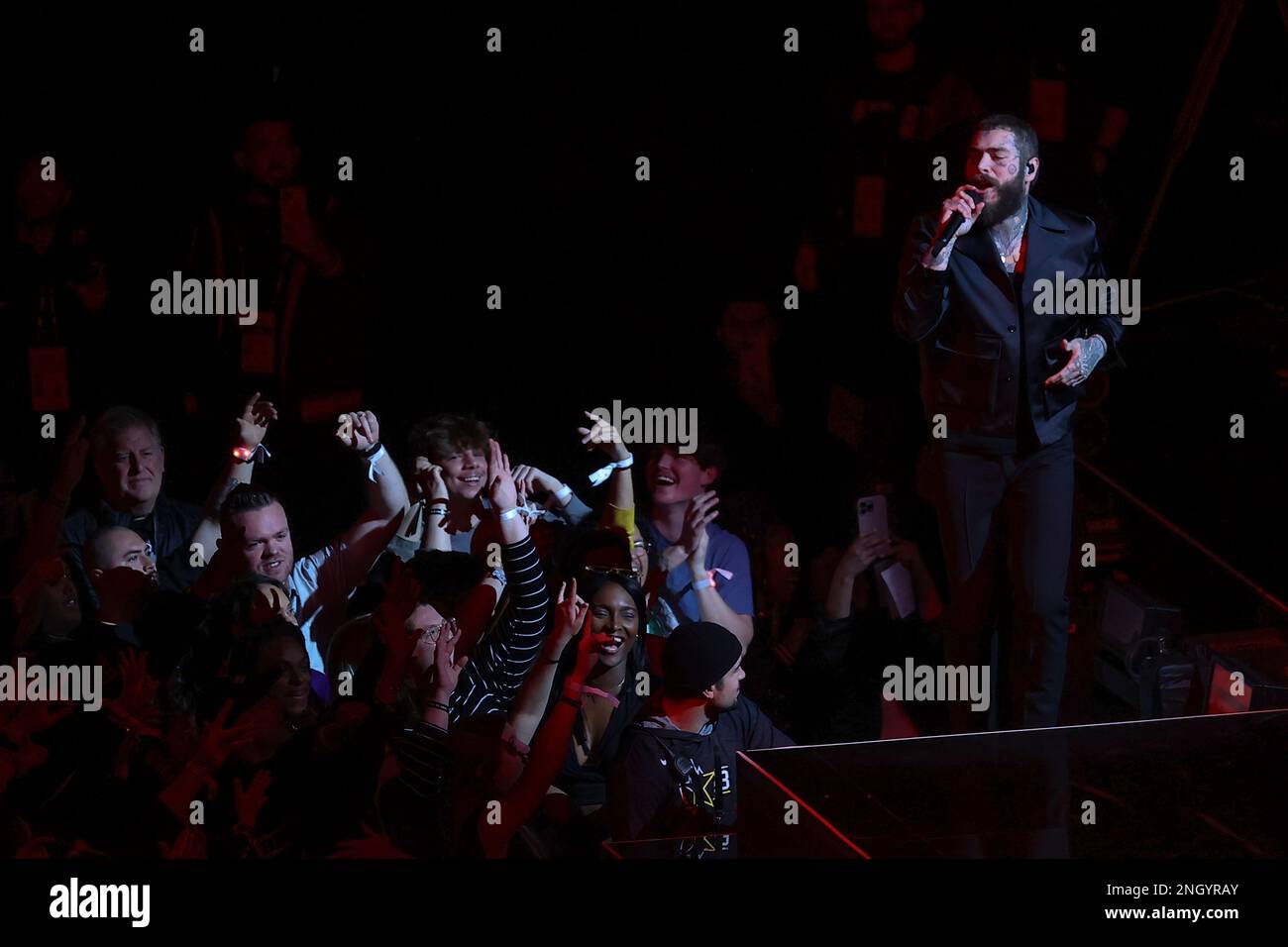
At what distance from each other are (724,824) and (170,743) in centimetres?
139

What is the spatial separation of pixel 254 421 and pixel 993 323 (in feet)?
6.34

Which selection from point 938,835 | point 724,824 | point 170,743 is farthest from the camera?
point 170,743

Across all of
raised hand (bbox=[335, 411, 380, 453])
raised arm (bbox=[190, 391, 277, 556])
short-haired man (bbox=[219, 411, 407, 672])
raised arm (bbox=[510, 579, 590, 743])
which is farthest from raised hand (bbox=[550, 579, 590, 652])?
raised arm (bbox=[190, 391, 277, 556])

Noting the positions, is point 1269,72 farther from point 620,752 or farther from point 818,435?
point 620,752

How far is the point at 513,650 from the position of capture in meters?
4.40

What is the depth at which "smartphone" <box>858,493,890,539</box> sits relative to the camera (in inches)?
181

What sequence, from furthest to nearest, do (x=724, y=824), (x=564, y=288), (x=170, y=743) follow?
(x=564, y=288)
(x=170, y=743)
(x=724, y=824)

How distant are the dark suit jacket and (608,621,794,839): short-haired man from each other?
0.92 meters

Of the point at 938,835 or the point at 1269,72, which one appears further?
the point at 1269,72

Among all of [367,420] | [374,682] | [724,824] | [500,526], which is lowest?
[724,824]

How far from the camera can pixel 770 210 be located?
4.59 m

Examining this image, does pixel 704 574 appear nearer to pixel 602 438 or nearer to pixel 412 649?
pixel 602 438

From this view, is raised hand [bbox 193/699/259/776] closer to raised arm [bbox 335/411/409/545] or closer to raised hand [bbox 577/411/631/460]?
raised arm [bbox 335/411/409/545]

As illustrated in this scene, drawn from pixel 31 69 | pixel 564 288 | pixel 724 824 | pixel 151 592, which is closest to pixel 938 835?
pixel 724 824
